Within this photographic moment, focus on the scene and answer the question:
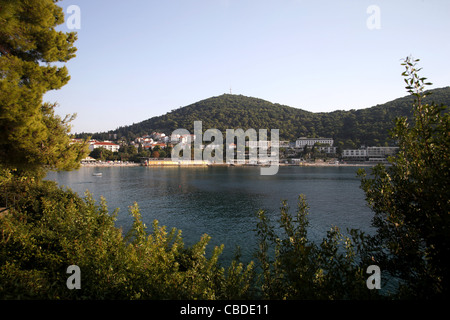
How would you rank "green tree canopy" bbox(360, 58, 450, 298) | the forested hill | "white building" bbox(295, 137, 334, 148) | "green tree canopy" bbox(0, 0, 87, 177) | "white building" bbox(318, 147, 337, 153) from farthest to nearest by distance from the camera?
"white building" bbox(295, 137, 334, 148) < "white building" bbox(318, 147, 337, 153) < the forested hill < "green tree canopy" bbox(0, 0, 87, 177) < "green tree canopy" bbox(360, 58, 450, 298)

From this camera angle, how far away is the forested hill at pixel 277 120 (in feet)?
360

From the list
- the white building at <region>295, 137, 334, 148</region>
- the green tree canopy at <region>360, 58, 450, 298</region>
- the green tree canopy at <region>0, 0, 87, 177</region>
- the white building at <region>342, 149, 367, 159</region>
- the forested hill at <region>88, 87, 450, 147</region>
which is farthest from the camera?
the white building at <region>295, 137, 334, 148</region>

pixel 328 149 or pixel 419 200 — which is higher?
pixel 328 149

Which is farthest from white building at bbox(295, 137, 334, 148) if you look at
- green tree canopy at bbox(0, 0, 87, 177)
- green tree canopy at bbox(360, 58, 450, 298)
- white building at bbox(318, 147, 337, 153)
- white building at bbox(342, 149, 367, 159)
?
green tree canopy at bbox(360, 58, 450, 298)

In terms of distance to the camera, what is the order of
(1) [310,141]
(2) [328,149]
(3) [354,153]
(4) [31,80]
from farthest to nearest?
(1) [310,141], (2) [328,149], (3) [354,153], (4) [31,80]

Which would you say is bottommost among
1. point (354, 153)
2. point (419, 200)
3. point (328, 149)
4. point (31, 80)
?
point (419, 200)

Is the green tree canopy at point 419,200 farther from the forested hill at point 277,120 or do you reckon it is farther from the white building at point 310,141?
the white building at point 310,141

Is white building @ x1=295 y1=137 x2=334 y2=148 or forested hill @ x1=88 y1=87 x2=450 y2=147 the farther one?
white building @ x1=295 y1=137 x2=334 y2=148

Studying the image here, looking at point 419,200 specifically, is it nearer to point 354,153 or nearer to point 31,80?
point 31,80

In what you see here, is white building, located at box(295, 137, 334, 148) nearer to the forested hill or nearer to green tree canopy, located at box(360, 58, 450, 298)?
the forested hill

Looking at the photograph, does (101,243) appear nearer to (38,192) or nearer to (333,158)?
(38,192)

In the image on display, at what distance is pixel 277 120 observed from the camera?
150m

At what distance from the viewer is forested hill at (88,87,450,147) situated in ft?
360

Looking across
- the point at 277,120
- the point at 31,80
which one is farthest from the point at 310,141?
the point at 31,80
